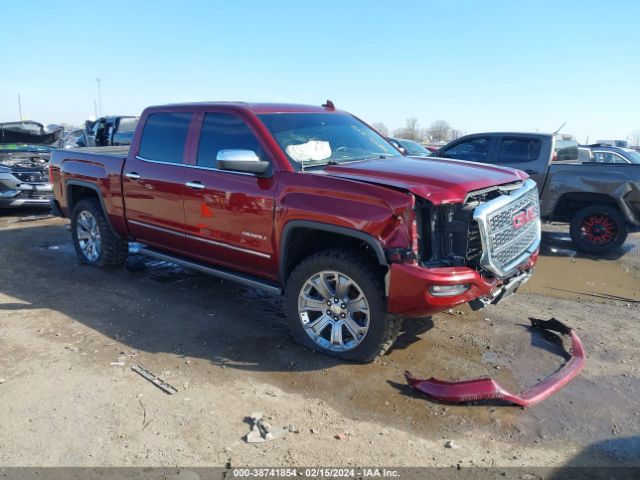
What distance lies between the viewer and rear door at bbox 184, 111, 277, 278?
4215 millimetres

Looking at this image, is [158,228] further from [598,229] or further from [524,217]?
[598,229]

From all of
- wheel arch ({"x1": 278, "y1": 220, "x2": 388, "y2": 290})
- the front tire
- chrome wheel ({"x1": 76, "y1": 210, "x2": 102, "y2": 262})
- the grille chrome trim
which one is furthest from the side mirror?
chrome wheel ({"x1": 76, "y1": 210, "x2": 102, "y2": 262})

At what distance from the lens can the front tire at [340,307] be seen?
368 centimetres

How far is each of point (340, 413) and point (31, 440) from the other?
1876 mm

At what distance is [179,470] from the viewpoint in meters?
2.72

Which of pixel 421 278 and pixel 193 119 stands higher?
pixel 193 119

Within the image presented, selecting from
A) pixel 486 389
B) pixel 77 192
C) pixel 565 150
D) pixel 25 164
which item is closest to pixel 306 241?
pixel 486 389

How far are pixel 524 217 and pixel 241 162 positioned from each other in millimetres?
2338

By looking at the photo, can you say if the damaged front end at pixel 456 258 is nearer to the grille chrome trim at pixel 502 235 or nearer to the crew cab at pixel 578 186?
the grille chrome trim at pixel 502 235

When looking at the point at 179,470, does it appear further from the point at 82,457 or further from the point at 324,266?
the point at 324,266

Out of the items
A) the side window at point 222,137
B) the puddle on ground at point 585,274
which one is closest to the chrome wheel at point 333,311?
the side window at point 222,137

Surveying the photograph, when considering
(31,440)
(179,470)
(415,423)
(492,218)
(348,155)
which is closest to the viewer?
(179,470)

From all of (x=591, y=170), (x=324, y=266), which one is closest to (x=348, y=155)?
(x=324, y=266)

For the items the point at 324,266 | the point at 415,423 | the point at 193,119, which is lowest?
the point at 415,423
